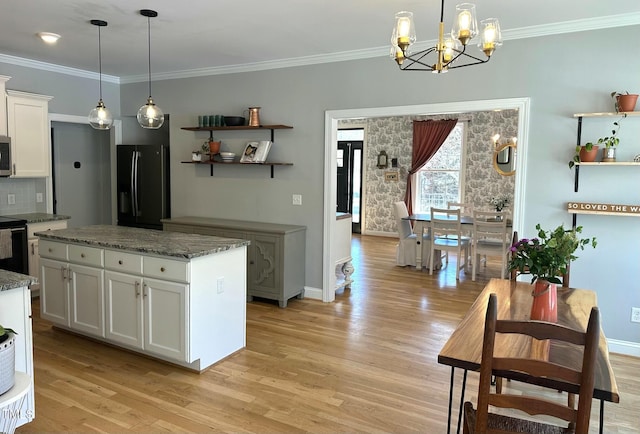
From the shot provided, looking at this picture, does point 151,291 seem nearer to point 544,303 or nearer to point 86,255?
point 86,255

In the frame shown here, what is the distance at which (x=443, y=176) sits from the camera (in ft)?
31.8

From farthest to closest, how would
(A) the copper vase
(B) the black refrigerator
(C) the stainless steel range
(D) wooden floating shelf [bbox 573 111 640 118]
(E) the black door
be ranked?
(E) the black door, (B) the black refrigerator, (C) the stainless steel range, (D) wooden floating shelf [bbox 573 111 640 118], (A) the copper vase

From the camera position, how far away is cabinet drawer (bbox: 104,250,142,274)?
3.40 metres

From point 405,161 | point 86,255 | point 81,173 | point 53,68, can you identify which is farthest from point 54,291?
point 405,161

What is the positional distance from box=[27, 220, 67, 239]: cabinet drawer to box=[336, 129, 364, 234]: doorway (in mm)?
6338

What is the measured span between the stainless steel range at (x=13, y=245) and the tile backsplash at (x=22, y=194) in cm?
44

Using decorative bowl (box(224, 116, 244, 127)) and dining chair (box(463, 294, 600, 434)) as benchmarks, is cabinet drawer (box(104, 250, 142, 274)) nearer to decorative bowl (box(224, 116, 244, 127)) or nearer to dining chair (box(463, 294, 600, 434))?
decorative bowl (box(224, 116, 244, 127))

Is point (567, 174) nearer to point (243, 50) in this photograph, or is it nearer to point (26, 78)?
point (243, 50)

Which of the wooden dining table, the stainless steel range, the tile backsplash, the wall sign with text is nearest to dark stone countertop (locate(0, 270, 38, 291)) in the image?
the wooden dining table

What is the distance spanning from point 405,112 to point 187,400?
323 cm

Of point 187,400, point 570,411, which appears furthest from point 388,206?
point 570,411

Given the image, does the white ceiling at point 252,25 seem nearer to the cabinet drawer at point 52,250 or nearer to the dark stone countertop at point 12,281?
the cabinet drawer at point 52,250

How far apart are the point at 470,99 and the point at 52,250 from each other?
388 cm

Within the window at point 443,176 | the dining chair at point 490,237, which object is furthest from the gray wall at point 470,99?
the window at point 443,176
